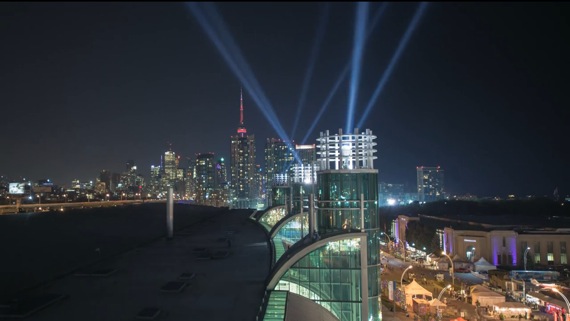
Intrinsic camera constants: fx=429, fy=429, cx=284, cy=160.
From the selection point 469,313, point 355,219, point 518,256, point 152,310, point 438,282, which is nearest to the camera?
point 152,310

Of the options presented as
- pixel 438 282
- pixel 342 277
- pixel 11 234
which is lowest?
pixel 438 282

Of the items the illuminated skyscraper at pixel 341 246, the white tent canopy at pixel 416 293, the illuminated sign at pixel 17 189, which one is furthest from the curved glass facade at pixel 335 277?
Result: the illuminated sign at pixel 17 189

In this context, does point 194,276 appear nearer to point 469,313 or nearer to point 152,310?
point 152,310

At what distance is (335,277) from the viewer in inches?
805

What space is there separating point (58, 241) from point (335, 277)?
19.7 meters

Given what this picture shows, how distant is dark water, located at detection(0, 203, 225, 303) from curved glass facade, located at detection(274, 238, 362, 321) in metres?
11.7

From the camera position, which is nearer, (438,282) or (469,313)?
(469,313)

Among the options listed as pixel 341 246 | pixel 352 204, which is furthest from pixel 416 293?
pixel 341 246

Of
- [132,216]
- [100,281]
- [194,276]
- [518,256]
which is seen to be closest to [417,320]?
[194,276]

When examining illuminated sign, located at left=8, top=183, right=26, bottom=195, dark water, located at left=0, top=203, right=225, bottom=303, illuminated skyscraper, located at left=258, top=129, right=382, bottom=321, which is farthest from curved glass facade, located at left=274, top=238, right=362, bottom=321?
illuminated sign, located at left=8, top=183, right=26, bottom=195

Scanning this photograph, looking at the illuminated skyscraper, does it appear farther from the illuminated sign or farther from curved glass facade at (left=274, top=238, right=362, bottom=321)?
the illuminated sign

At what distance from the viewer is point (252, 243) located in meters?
33.5

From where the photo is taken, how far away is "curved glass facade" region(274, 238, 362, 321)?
2012 cm

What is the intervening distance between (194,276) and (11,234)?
14.6 m
